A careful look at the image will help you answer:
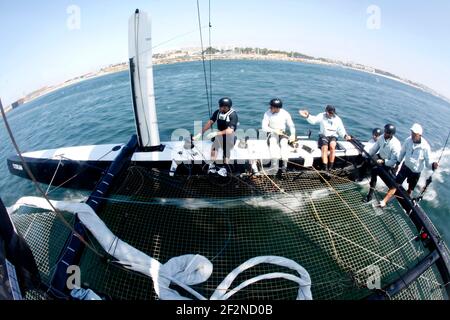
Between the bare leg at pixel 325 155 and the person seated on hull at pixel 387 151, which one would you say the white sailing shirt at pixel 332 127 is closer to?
the bare leg at pixel 325 155

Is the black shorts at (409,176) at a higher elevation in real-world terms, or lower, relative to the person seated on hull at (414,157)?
lower

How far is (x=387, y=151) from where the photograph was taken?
5613mm

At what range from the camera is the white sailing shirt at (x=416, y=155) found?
4.80 metres

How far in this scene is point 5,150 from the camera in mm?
13289

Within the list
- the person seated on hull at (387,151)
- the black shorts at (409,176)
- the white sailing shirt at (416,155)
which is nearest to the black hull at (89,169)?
the person seated on hull at (387,151)

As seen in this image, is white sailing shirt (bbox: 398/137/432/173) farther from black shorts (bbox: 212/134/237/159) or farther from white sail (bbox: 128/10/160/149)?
white sail (bbox: 128/10/160/149)

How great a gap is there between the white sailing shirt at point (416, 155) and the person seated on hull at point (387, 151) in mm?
257

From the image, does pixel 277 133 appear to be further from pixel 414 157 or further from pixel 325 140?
pixel 414 157

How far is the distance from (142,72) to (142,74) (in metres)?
0.04

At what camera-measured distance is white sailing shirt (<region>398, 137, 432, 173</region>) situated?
4.80 m

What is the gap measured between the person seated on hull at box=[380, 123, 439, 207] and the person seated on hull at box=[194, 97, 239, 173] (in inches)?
149

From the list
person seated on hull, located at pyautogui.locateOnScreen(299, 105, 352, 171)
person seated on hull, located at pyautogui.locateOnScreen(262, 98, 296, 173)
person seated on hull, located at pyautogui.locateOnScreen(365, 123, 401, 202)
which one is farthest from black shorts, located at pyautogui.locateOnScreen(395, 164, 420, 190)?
person seated on hull, located at pyautogui.locateOnScreen(262, 98, 296, 173)
